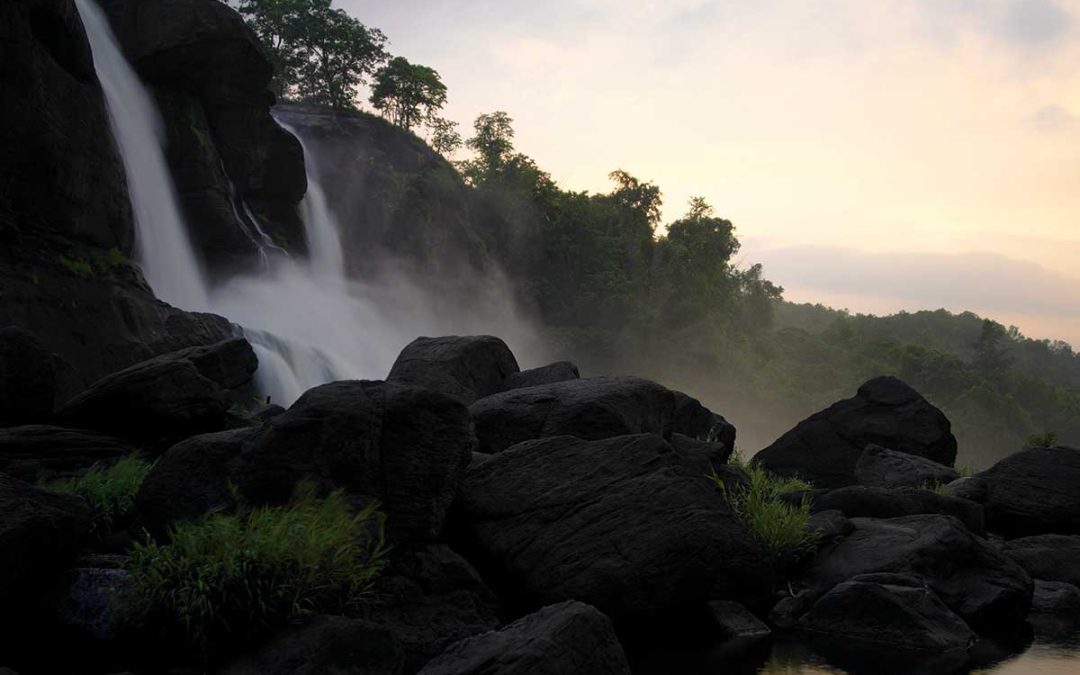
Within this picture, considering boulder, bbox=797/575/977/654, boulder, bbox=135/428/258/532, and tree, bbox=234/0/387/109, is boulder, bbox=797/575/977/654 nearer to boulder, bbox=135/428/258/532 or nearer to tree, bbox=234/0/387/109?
boulder, bbox=135/428/258/532

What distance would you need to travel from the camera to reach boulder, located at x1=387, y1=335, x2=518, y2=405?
57.2 feet

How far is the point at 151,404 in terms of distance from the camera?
42.3 ft

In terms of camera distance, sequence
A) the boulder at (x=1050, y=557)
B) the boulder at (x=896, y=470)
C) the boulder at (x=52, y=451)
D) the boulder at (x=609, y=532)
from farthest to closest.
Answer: the boulder at (x=896, y=470) → the boulder at (x=1050, y=557) → the boulder at (x=52, y=451) → the boulder at (x=609, y=532)

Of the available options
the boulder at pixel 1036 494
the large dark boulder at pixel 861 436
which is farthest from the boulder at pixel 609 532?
→ the large dark boulder at pixel 861 436

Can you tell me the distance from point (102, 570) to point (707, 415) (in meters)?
15.1

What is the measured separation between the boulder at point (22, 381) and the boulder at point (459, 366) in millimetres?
6045

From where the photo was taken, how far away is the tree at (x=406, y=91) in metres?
→ 62.2

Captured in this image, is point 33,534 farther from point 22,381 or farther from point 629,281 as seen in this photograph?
point 629,281

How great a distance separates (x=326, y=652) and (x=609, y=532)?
377 centimetres

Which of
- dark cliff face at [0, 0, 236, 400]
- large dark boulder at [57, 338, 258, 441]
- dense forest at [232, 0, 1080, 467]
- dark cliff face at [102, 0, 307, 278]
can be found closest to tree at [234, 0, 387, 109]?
dense forest at [232, 0, 1080, 467]

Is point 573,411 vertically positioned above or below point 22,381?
above

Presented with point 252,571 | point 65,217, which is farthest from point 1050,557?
point 65,217

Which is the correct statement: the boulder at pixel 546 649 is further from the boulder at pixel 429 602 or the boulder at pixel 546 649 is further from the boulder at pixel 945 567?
the boulder at pixel 945 567

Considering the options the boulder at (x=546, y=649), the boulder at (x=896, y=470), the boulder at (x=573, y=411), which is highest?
the boulder at (x=573, y=411)
